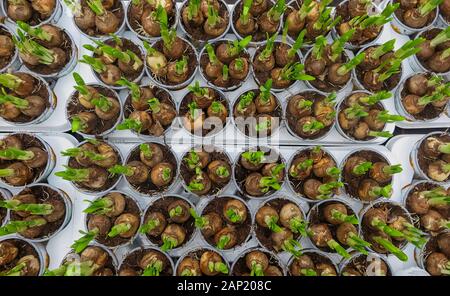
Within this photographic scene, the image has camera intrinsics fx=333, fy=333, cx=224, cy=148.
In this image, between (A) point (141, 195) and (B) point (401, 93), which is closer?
(A) point (141, 195)

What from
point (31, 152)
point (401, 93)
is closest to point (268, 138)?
point (401, 93)

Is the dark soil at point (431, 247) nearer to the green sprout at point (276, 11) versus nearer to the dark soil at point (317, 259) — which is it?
the dark soil at point (317, 259)

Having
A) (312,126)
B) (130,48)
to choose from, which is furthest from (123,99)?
(312,126)

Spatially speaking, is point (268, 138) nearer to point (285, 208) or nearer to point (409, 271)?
point (285, 208)

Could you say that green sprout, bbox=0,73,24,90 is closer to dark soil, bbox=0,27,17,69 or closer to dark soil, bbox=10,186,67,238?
dark soil, bbox=0,27,17,69

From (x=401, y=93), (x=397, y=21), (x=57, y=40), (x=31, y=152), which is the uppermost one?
(x=397, y=21)
